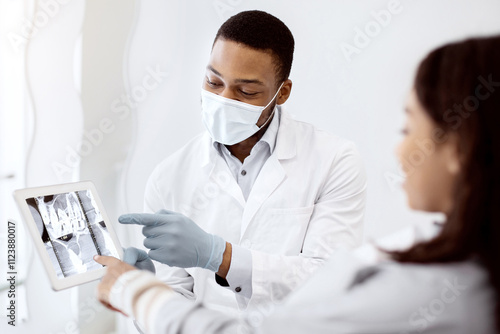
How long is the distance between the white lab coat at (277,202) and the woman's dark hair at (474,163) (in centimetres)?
74

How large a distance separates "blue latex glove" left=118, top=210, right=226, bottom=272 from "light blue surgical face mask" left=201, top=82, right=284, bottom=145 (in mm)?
401

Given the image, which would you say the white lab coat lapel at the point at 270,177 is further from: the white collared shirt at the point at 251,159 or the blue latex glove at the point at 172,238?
the blue latex glove at the point at 172,238

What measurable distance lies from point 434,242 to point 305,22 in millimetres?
1592

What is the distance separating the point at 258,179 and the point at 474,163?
2.96 ft

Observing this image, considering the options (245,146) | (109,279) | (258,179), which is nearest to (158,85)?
(245,146)

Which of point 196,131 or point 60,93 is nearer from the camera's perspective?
point 60,93

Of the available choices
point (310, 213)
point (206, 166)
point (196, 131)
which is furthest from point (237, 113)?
point (196, 131)

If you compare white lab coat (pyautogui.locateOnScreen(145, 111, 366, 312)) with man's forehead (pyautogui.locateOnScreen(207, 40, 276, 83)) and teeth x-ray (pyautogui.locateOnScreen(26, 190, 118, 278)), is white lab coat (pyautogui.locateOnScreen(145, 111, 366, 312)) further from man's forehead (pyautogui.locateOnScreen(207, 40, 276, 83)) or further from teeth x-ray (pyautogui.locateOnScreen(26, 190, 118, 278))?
teeth x-ray (pyautogui.locateOnScreen(26, 190, 118, 278))

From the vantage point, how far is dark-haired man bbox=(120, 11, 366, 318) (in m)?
1.48

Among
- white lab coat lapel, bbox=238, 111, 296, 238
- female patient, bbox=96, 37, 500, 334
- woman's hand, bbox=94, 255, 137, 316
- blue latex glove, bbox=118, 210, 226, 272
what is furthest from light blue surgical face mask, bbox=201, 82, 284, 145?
female patient, bbox=96, 37, 500, 334

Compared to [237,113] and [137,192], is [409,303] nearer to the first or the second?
[237,113]

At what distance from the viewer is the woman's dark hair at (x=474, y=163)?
714 mm

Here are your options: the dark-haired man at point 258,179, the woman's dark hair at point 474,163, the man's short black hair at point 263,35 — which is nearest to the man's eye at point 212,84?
the dark-haired man at point 258,179

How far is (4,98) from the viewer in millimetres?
1739
